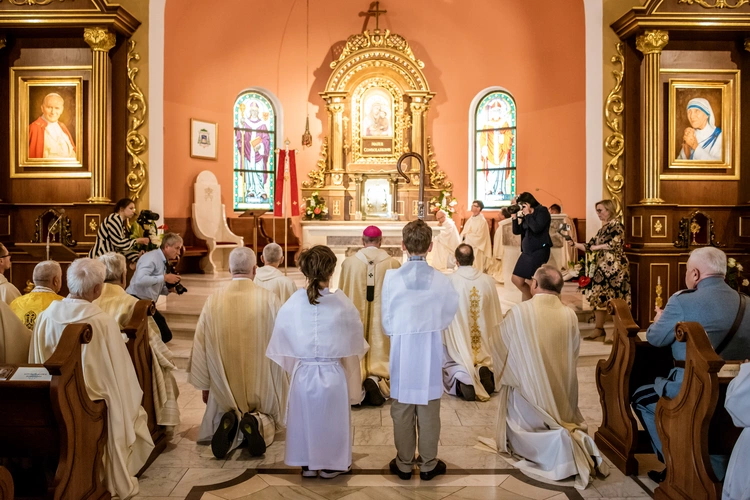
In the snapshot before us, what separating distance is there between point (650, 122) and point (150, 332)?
6.91 metres

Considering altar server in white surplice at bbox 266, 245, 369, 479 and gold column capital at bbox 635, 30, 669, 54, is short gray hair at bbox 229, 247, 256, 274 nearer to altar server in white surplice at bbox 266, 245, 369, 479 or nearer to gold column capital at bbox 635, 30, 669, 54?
altar server in white surplice at bbox 266, 245, 369, 479

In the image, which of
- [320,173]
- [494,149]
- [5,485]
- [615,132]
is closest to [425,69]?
[494,149]

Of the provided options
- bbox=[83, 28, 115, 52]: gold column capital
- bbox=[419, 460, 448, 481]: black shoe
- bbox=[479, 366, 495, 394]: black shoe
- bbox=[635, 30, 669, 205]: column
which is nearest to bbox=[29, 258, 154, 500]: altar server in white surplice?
bbox=[419, 460, 448, 481]: black shoe

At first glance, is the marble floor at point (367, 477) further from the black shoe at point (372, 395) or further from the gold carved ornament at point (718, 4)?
the gold carved ornament at point (718, 4)

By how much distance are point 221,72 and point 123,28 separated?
394 cm

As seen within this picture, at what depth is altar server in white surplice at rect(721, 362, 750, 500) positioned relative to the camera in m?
2.87

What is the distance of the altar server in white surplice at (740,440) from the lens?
2869mm

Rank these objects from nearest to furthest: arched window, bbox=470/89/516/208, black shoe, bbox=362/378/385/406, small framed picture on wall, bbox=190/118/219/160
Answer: black shoe, bbox=362/378/385/406
small framed picture on wall, bbox=190/118/219/160
arched window, bbox=470/89/516/208

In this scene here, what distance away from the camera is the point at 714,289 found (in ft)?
12.4

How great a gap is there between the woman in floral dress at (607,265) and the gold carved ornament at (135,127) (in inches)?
228

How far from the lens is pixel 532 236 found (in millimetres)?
7375

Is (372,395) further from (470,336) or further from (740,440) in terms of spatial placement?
(740,440)

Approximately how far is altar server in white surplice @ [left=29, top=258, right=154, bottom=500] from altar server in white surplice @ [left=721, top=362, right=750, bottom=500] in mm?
3148

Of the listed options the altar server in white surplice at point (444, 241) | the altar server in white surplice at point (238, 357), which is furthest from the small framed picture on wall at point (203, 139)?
the altar server in white surplice at point (238, 357)
